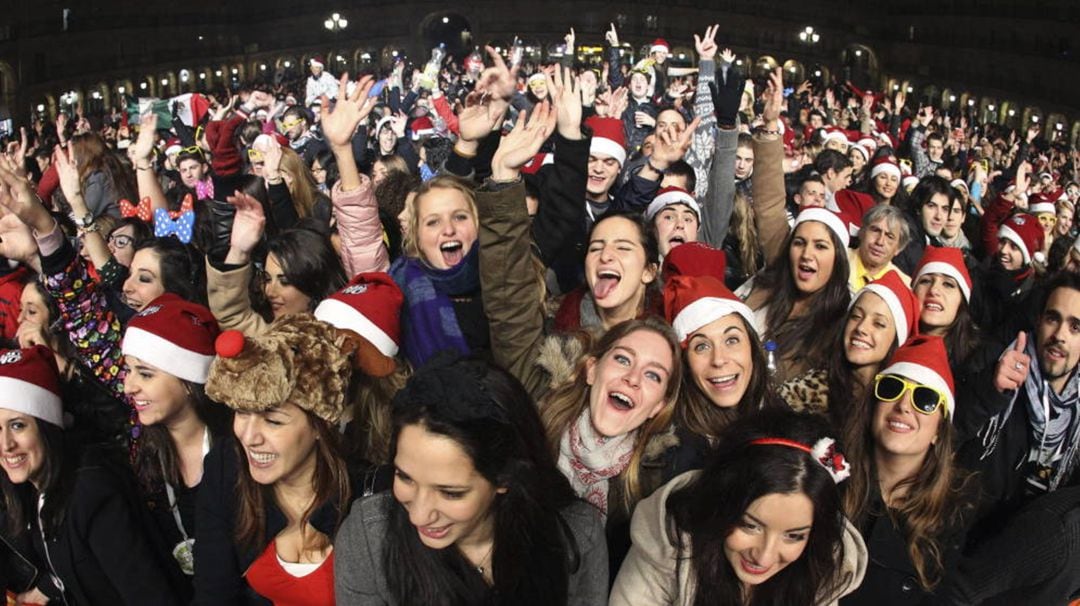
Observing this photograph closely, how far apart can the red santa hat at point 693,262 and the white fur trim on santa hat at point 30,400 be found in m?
2.64

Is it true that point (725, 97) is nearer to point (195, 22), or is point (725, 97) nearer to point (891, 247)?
point (891, 247)

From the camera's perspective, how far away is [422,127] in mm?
10977

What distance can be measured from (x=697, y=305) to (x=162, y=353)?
205 centimetres

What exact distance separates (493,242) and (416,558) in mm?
1189

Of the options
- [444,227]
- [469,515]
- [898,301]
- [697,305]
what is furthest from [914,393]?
[444,227]

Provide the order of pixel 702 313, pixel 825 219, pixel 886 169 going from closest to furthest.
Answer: pixel 702 313, pixel 825 219, pixel 886 169

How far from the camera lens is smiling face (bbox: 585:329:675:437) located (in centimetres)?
288

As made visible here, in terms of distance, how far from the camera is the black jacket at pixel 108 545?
112 inches

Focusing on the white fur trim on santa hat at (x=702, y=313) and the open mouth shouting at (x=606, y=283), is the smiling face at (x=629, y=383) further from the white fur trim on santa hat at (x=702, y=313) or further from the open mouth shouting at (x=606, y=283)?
the open mouth shouting at (x=606, y=283)

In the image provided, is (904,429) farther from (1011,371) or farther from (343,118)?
(343,118)

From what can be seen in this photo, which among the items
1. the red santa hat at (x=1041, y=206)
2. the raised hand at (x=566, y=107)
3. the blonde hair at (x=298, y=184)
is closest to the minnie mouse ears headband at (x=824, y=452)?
the raised hand at (x=566, y=107)

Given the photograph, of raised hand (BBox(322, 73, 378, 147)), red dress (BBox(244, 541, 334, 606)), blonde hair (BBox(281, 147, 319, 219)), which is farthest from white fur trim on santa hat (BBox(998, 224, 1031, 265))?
red dress (BBox(244, 541, 334, 606))

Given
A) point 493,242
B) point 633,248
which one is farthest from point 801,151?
point 493,242

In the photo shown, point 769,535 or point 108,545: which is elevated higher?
point 769,535
